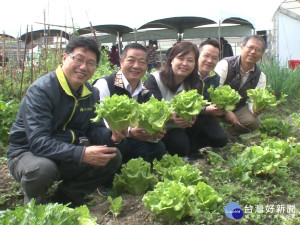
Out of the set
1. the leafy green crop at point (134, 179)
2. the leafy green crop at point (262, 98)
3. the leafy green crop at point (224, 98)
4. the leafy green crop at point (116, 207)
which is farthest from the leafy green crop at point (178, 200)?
the leafy green crop at point (262, 98)

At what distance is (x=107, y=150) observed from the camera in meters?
2.62

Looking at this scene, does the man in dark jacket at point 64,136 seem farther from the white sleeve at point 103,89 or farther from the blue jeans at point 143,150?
the blue jeans at point 143,150

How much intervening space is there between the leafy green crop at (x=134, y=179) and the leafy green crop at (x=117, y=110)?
47cm

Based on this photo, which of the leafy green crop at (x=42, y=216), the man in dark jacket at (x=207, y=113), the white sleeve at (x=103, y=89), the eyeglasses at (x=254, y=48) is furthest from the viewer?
the eyeglasses at (x=254, y=48)

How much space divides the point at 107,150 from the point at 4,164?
1963mm

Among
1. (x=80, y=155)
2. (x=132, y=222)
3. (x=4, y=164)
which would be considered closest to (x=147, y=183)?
(x=132, y=222)

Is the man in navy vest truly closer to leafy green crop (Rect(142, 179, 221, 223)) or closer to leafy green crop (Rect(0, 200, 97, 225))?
leafy green crop (Rect(142, 179, 221, 223))

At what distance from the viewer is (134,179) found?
9.71 feet

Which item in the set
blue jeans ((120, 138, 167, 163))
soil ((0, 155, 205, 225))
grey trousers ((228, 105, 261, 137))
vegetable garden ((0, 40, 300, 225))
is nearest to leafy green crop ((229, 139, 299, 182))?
vegetable garden ((0, 40, 300, 225))

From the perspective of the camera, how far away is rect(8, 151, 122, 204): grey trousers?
2.56m

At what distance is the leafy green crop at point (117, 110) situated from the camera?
2.74 meters

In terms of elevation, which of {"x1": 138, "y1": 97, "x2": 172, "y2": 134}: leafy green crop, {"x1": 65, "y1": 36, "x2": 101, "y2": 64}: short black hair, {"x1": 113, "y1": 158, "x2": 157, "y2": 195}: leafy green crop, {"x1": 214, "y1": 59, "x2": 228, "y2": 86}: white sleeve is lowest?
{"x1": 113, "y1": 158, "x2": 157, "y2": 195}: leafy green crop

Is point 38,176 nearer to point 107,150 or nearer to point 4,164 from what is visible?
point 107,150

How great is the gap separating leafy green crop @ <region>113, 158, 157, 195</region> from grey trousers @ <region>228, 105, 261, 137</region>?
239cm
